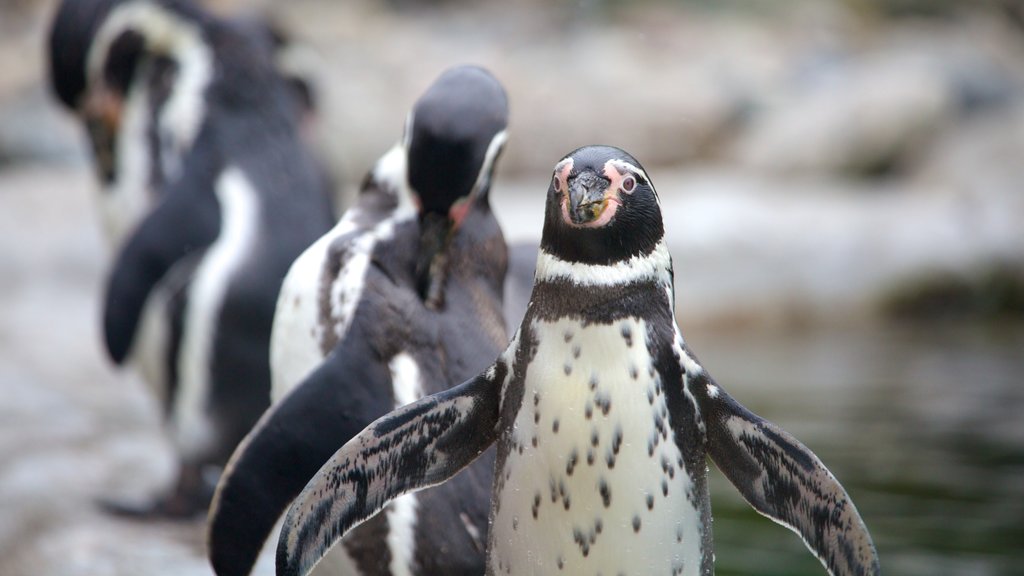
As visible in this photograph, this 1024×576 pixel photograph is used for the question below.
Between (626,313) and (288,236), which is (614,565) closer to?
(626,313)

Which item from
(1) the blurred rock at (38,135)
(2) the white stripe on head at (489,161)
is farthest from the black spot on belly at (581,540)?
(1) the blurred rock at (38,135)

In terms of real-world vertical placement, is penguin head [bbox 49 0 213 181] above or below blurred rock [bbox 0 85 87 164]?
above

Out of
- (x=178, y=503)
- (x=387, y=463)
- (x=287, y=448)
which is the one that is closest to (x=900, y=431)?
(x=178, y=503)

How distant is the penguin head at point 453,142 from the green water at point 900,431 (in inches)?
68.1

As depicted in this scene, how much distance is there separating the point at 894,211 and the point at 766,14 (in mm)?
9816

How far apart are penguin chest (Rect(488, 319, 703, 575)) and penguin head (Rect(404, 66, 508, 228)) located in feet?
1.61

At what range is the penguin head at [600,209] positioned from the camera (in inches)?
86.4

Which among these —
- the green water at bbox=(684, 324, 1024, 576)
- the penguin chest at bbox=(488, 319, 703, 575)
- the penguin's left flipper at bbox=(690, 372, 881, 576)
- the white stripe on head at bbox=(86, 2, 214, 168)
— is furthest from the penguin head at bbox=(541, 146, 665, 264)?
the white stripe on head at bbox=(86, 2, 214, 168)

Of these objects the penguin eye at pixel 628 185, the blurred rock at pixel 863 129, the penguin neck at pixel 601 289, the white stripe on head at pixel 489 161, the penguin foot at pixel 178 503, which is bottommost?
the penguin foot at pixel 178 503

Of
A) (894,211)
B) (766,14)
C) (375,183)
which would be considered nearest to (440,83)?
(375,183)

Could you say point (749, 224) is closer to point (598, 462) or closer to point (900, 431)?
point (900, 431)

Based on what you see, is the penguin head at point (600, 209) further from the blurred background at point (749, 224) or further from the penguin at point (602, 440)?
the blurred background at point (749, 224)

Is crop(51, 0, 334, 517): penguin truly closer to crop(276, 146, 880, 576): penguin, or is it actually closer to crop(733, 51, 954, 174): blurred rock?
crop(276, 146, 880, 576): penguin

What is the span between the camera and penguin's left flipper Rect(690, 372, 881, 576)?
2.19 metres
